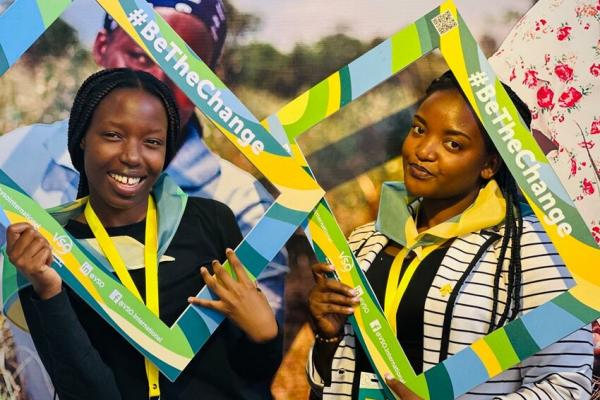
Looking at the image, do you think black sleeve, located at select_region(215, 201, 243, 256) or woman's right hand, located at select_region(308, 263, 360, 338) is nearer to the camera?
woman's right hand, located at select_region(308, 263, 360, 338)

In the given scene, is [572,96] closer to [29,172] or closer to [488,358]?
[488,358]

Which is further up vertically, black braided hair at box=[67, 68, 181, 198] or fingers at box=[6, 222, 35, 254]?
black braided hair at box=[67, 68, 181, 198]

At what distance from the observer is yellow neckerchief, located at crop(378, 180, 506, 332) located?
1455mm

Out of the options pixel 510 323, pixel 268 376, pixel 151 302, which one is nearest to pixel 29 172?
pixel 151 302

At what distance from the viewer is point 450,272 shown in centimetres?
143

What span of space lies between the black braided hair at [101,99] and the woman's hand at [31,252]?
0.20 m

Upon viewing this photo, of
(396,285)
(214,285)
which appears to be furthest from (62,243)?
(396,285)

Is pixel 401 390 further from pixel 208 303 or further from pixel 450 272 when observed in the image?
pixel 208 303

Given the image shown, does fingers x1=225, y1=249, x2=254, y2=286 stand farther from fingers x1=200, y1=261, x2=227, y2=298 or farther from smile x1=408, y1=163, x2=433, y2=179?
smile x1=408, y1=163, x2=433, y2=179

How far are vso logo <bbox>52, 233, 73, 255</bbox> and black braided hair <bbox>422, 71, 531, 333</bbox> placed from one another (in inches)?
27.6

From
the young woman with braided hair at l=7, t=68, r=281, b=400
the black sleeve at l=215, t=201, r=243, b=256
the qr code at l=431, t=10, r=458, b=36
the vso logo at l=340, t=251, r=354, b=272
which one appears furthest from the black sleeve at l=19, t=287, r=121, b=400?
the qr code at l=431, t=10, r=458, b=36

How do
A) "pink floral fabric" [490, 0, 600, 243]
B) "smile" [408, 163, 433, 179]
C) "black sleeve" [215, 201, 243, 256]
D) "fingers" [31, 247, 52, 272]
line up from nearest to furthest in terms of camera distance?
"fingers" [31, 247, 52, 272]
"smile" [408, 163, 433, 179]
"black sleeve" [215, 201, 243, 256]
"pink floral fabric" [490, 0, 600, 243]

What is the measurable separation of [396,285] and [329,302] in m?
0.13

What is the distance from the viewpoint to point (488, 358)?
54.7 inches
